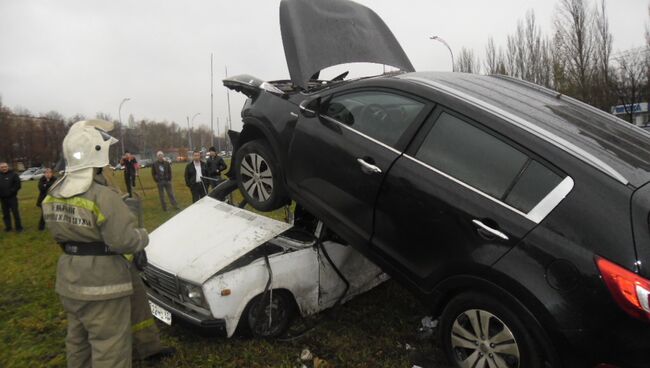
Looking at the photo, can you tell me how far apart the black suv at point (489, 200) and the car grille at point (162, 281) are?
1.16 m

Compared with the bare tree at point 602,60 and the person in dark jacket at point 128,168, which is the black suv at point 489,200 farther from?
the bare tree at point 602,60

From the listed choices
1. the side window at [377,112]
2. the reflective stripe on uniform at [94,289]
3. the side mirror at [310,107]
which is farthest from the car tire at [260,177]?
the reflective stripe on uniform at [94,289]

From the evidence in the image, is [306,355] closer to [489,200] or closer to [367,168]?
[367,168]

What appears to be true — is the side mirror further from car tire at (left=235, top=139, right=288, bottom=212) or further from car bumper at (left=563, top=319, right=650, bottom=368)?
car bumper at (left=563, top=319, right=650, bottom=368)

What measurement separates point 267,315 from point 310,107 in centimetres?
171

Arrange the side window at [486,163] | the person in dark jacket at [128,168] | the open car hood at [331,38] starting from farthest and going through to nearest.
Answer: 1. the person in dark jacket at [128,168]
2. the open car hood at [331,38]
3. the side window at [486,163]

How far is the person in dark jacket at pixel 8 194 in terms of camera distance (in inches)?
349

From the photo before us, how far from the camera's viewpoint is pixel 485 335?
246 cm

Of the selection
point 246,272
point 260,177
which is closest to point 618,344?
point 246,272

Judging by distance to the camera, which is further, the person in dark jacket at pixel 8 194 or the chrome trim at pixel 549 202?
the person in dark jacket at pixel 8 194

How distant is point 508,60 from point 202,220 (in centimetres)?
2735

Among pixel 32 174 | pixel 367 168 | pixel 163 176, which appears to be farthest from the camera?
pixel 32 174

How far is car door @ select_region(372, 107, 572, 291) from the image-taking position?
2350 mm

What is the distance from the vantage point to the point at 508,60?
1065 inches
